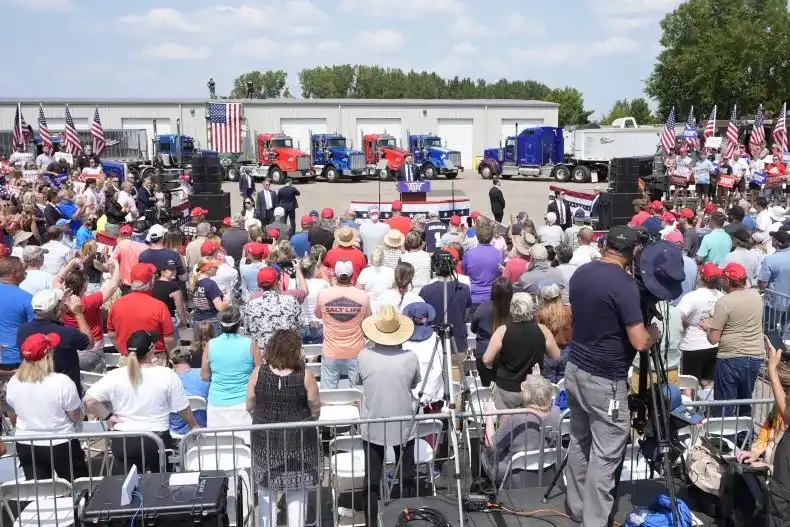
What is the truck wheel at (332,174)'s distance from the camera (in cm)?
3303

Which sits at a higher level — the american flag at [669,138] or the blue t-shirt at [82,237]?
the american flag at [669,138]

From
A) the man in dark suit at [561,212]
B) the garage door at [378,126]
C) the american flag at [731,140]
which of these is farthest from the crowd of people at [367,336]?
the garage door at [378,126]

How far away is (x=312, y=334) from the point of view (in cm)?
786

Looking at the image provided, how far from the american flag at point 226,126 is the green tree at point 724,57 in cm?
3267

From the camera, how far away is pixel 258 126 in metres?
41.2

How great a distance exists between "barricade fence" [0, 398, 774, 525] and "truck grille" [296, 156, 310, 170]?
27182 mm

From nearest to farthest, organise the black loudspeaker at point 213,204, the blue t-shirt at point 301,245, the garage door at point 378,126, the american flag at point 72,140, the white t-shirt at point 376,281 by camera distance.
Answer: the white t-shirt at point 376,281 → the blue t-shirt at point 301,245 → the black loudspeaker at point 213,204 → the american flag at point 72,140 → the garage door at point 378,126

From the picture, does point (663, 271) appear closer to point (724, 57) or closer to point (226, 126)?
point (226, 126)

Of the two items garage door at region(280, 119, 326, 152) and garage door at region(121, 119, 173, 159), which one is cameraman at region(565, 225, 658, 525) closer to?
garage door at region(121, 119, 173, 159)

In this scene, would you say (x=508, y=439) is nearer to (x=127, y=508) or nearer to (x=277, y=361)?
(x=277, y=361)

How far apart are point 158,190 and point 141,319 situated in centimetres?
1300

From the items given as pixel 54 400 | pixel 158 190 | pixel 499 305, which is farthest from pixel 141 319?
pixel 158 190

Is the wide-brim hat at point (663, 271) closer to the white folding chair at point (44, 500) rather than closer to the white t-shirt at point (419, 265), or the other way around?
the white folding chair at point (44, 500)

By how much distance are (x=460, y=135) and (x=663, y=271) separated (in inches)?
1615
